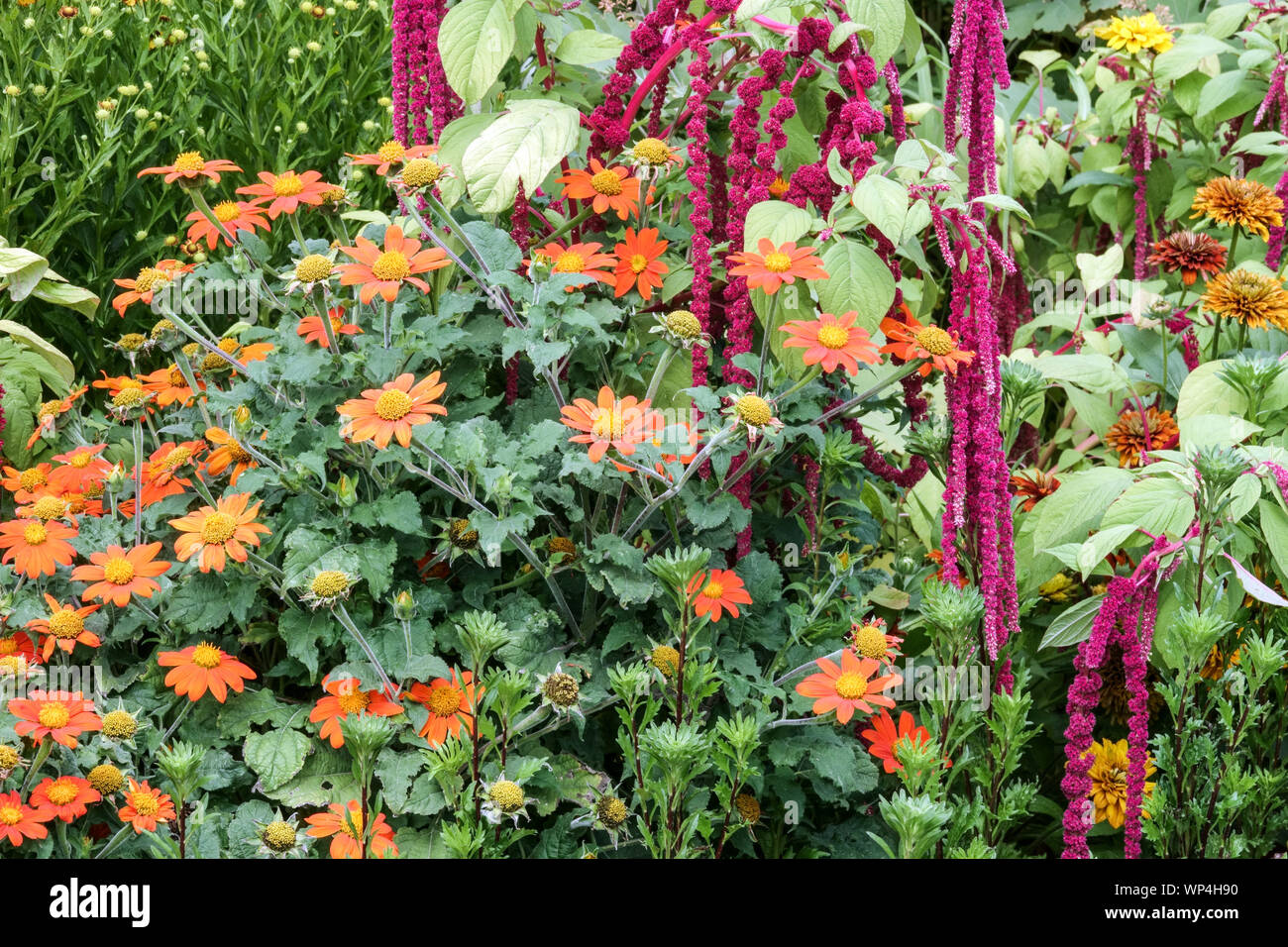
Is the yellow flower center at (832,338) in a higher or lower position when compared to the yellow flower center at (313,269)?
lower

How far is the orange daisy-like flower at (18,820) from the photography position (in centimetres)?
157

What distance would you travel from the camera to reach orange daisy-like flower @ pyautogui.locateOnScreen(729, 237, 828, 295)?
171 cm

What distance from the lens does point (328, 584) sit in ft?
5.17

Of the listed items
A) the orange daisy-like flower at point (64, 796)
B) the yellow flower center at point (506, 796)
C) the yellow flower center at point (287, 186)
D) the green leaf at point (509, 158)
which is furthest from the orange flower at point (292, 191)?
the yellow flower center at point (506, 796)

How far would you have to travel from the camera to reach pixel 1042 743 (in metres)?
2.16

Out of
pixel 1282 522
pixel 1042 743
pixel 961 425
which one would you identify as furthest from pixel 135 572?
pixel 1282 522

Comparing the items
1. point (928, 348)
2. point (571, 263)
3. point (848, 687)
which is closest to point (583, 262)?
point (571, 263)

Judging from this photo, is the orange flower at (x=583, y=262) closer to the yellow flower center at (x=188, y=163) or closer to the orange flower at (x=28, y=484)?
→ the yellow flower center at (x=188, y=163)

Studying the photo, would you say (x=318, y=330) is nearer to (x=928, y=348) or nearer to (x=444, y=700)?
(x=444, y=700)

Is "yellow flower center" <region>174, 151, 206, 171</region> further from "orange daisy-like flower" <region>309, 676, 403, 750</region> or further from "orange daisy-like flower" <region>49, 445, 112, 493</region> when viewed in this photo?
"orange daisy-like flower" <region>309, 676, 403, 750</region>

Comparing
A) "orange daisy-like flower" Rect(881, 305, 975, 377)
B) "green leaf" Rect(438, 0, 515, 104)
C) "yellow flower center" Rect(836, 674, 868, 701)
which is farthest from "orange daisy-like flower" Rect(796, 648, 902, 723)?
"green leaf" Rect(438, 0, 515, 104)

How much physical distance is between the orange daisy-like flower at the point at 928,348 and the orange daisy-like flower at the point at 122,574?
3.56 ft

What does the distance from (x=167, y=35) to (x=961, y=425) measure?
2.34 m

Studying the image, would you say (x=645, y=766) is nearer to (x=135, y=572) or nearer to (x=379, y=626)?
(x=379, y=626)
